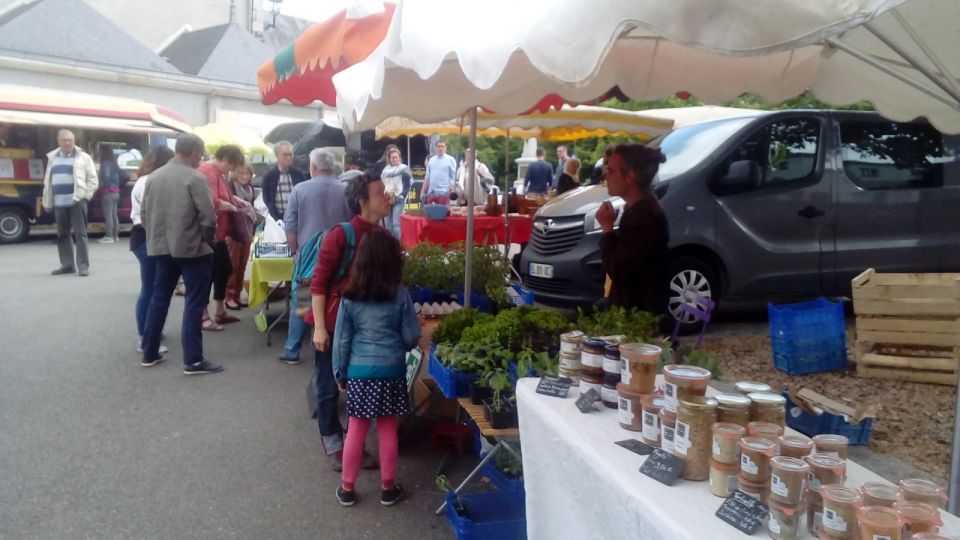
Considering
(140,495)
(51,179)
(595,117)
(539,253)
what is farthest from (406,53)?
(51,179)

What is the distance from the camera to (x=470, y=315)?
12.9 feet

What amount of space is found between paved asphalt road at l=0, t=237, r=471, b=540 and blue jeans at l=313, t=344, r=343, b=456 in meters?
0.15

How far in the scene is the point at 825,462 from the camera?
171 centimetres

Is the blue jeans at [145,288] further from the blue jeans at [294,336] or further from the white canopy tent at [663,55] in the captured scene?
the white canopy tent at [663,55]

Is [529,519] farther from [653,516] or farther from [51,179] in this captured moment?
[51,179]

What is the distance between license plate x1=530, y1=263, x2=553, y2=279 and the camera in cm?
723

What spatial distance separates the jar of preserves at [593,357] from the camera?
2531mm

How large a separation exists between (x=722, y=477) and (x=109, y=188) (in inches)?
572

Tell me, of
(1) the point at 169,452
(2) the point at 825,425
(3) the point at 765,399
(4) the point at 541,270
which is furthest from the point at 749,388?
(4) the point at 541,270

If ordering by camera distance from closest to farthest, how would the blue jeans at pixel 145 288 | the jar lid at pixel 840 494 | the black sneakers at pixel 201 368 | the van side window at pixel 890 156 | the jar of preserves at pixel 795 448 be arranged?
the jar lid at pixel 840 494
the jar of preserves at pixel 795 448
the black sneakers at pixel 201 368
the blue jeans at pixel 145 288
the van side window at pixel 890 156

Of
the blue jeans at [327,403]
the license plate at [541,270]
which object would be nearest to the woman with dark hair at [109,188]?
the license plate at [541,270]

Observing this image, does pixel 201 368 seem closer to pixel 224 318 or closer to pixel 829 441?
pixel 224 318

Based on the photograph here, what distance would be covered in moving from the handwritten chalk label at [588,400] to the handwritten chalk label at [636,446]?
10.8 inches

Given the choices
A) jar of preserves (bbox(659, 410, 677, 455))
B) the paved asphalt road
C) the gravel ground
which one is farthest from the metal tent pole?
jar of preserves (bbox(659, 410, 677, 455))
